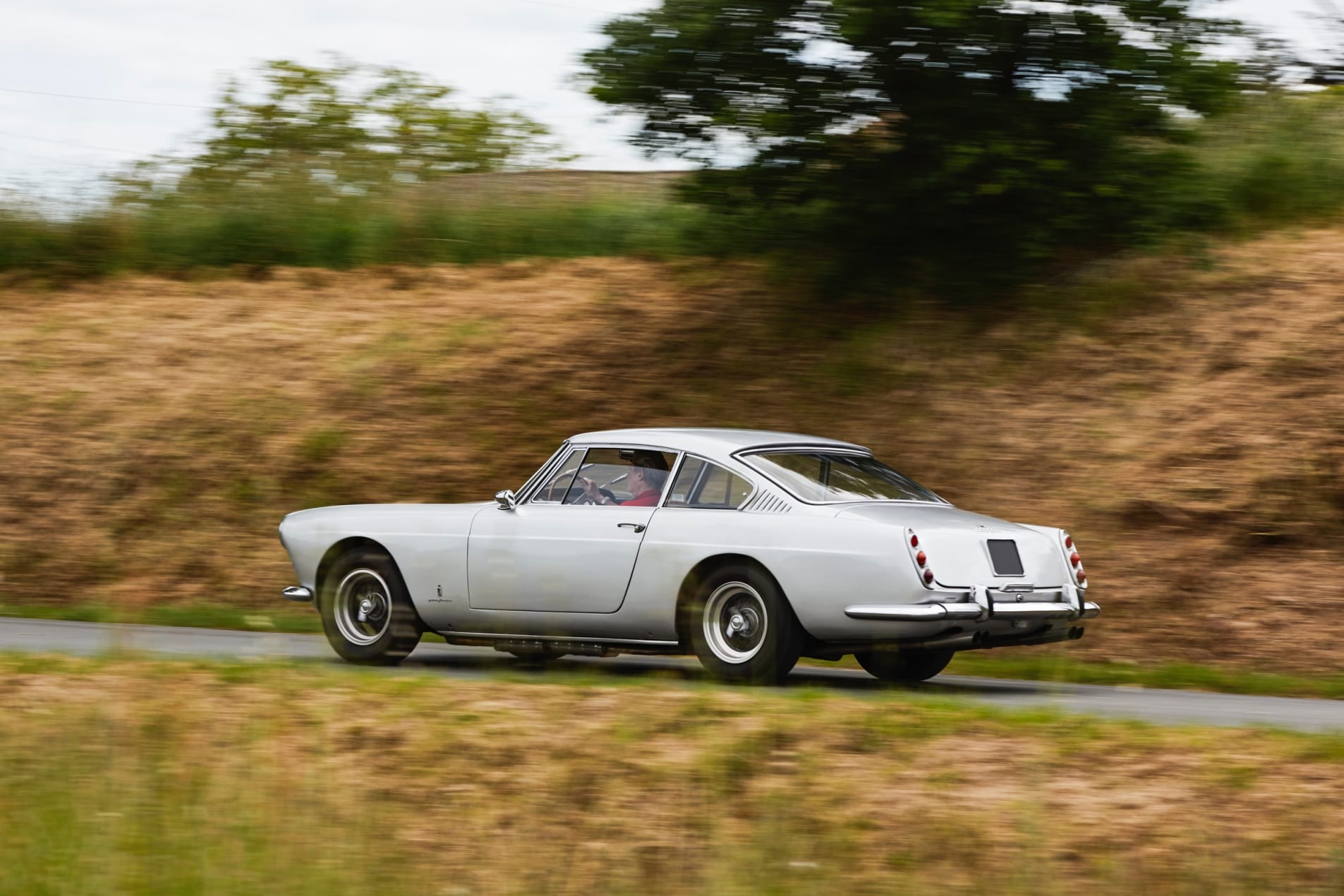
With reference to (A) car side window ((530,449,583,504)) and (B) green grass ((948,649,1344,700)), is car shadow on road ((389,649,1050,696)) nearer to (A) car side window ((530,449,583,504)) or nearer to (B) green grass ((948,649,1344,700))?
(B) green grass ((948,649,1344,700))

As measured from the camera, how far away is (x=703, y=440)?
959cm

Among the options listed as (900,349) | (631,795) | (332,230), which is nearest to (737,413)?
(900,349)

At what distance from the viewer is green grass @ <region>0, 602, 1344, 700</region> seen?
411 inches

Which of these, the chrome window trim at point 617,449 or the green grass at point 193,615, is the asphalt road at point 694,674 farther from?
the chrome window trim at point 617,449

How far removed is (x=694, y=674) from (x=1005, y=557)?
225 centimetres

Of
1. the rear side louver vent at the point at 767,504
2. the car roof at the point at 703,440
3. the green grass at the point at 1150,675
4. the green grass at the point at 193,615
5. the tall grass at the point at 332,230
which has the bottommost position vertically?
the green grass at the point at 193,615

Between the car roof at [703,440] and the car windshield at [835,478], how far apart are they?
0.12 m

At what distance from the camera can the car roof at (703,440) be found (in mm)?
9484

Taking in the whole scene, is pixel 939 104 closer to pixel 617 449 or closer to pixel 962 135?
pixel 962 135

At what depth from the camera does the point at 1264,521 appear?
1279 cm

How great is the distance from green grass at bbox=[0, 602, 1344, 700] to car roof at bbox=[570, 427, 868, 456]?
2.13 meters

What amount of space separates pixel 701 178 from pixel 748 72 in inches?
56.3

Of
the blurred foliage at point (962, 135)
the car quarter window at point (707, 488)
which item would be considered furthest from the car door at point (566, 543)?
the blurred foliage at point (962, 135)

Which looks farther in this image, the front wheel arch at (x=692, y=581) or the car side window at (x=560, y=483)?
the car side window at (x=560, y=483)
